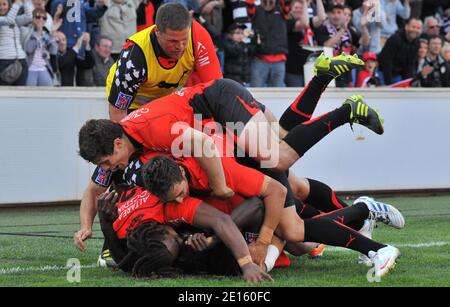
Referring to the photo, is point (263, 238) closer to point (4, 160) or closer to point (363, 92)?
point (4, 160)

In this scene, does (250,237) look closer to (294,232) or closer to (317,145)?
(294,232)

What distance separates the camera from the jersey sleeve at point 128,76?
723 centimetres

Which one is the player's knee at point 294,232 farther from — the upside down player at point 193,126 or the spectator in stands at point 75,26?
the spectator in stands at point 75,26

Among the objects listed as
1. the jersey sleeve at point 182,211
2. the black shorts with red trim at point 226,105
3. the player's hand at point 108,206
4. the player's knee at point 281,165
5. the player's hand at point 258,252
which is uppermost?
the black shorts with red trim at point 226,105

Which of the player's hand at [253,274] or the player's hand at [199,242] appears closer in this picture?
the player's hand at [253,274]

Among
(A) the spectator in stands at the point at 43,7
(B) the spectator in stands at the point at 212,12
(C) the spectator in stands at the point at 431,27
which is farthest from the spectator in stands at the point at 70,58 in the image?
(C) the spectator in stands at the point at 431,27

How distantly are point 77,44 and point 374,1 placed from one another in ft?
17.9

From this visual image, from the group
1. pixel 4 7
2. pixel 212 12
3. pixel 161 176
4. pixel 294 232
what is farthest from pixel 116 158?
pixel 212 12

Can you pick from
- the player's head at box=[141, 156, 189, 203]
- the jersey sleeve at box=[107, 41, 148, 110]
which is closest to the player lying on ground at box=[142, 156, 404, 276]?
the player's head at box=[141, 156, 189, 203]

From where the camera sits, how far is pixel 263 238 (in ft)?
20.4

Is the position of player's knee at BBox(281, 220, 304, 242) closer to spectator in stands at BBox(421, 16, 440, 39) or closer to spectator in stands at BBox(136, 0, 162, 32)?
spectator in stands at BBox(136, 0, 162, 32)

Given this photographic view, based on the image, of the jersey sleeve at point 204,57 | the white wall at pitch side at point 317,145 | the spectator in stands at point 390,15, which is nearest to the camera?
the jersey sleeve at point 204,57

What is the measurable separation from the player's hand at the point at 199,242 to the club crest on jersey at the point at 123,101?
1.64 m
